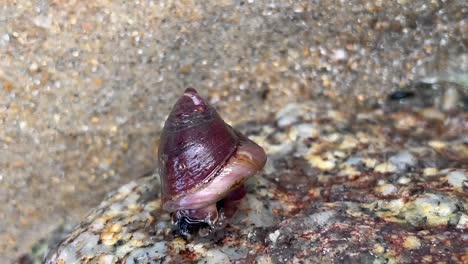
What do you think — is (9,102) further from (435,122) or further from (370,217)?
(435,122)

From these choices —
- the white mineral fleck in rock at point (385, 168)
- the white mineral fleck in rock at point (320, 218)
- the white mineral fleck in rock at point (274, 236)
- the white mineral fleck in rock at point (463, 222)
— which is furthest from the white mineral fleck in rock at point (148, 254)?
the white mineral fleck in rock at point (463, 222)

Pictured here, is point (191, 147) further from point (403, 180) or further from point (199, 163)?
point (403, 180)

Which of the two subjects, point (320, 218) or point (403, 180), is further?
point (403, 180)

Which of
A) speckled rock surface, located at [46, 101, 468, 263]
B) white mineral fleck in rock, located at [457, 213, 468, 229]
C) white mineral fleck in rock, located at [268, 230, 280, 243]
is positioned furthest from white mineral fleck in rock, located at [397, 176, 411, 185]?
white mineral fleck in rock, located at [268, 230, 280, 243]

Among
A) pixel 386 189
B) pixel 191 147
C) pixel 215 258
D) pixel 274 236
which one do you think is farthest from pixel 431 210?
pixel 191 147

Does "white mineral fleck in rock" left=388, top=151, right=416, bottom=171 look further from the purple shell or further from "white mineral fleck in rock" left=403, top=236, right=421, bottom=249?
the purple shell
